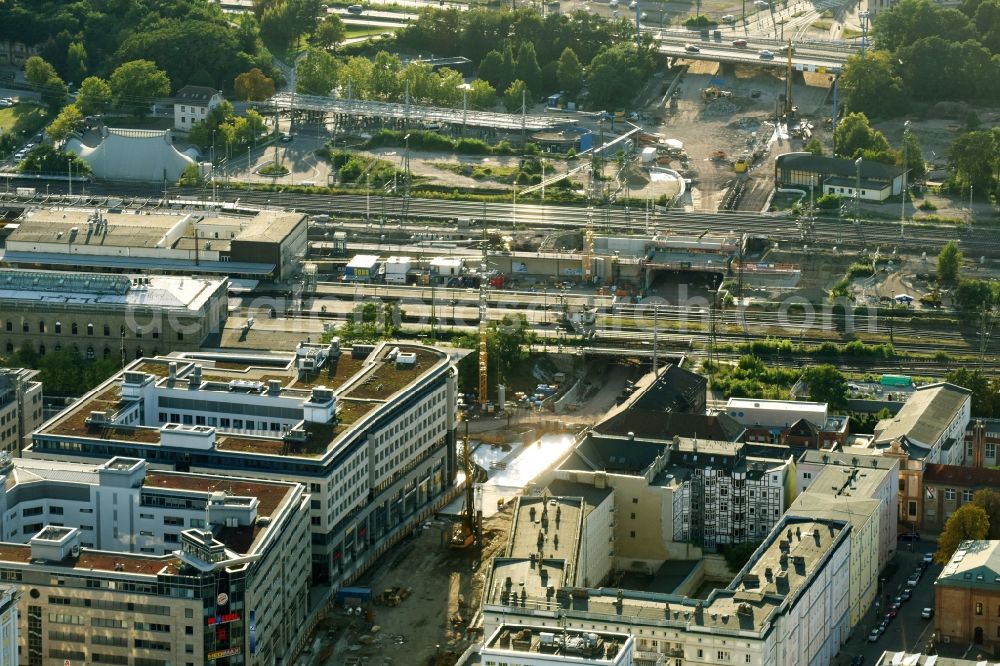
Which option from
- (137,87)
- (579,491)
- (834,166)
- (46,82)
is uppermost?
(137,87)

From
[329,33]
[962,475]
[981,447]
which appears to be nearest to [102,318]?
[962,475]

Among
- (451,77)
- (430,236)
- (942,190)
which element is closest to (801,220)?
(942,190)

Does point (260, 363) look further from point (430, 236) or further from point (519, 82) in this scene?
point (519, 82)

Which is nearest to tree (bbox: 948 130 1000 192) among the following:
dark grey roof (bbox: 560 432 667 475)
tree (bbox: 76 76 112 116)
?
dark grey roof (bbox: 560 432 667 475)

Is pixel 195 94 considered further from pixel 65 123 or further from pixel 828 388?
pixel 828 388

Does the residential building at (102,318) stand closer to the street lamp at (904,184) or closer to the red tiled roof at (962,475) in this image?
the red tiled roof at (962,475)

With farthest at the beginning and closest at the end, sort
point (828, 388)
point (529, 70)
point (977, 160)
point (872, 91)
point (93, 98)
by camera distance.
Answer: point (529, 70), point (93, 98), point (872, 91), point (977, 160), point (828, 388)
